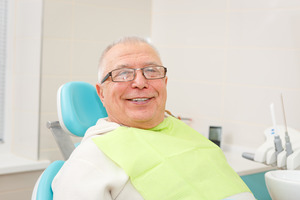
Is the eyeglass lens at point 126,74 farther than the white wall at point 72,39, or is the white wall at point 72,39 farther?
the white wall at point 72,39

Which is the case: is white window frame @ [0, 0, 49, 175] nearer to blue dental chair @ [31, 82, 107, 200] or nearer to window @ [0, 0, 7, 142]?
window @ [0, 0, 7, 142]

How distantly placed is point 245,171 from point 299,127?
44cm

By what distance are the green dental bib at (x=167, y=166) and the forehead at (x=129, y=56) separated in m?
0.24

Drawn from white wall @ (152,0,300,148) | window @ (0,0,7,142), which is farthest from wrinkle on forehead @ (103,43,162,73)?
window @ (0,0,7,142)

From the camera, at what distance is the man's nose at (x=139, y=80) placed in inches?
50.6

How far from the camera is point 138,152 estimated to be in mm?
1156

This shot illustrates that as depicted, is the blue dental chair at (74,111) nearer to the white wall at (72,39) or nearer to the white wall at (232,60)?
the white wall at (72,39)

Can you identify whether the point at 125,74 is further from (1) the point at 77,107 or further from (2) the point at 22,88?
(2) the point at 22,88

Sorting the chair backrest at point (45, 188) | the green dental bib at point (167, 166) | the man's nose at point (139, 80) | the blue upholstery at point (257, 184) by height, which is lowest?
the blue upholstery at point (257, 184)

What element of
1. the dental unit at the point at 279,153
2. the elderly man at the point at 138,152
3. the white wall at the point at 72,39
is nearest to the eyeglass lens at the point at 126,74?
the elderly man at the point at 138,152

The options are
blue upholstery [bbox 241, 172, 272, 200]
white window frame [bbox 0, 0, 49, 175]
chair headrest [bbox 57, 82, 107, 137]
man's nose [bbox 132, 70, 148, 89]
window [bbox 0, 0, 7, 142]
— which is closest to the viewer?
man's nose [bbox 132, 70, 148, 89]

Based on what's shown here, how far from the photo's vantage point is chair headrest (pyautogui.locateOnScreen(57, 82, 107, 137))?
58.7 inches

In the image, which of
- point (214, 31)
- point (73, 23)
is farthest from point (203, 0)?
point (73, 23)

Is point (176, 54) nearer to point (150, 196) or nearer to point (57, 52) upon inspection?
point (57, 52)
